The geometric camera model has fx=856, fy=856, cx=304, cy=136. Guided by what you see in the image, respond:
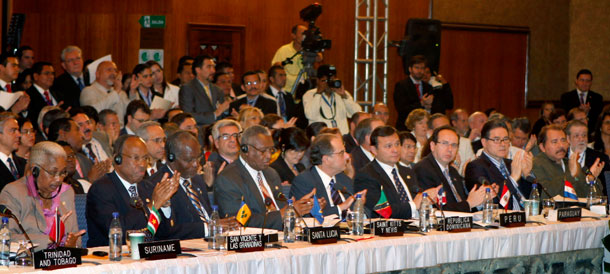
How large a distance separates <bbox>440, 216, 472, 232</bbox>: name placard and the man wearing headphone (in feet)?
5.16

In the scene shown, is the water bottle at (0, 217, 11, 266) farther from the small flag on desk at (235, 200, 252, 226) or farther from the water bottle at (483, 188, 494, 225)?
the water bottle at (483, 188, 494, 225)

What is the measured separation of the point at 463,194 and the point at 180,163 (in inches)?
91.7

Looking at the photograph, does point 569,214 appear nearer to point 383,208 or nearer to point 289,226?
point 383,208

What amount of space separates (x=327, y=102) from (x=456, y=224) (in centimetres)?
449

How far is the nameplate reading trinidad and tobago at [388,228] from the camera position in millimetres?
4668

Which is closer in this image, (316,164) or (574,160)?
(316,164)

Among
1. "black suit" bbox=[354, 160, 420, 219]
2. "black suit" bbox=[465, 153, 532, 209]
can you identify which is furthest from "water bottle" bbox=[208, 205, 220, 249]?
"black suit" bbox=[465, 153, 532, 209]

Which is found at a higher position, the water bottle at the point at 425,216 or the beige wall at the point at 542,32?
the beige wall at the point at 542,32

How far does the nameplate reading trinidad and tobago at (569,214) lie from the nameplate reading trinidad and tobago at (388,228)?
1.32m

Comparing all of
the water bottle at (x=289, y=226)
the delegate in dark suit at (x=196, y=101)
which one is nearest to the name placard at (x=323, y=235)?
the water bottle at (x=289, y=226)

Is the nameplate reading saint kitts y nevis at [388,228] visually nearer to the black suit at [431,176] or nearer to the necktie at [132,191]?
the necktie at [132,191]

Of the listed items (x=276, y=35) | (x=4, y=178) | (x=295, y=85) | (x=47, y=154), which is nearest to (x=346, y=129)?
(x=295, y=85)

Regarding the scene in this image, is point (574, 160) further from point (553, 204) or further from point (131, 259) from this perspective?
point (131, 259)

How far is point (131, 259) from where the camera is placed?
3.86m
